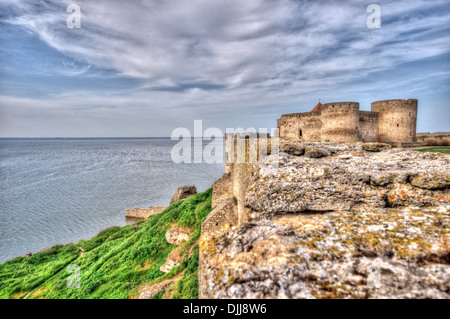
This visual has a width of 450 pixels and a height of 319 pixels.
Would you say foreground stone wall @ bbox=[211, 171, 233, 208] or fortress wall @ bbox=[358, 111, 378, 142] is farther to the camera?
fortress wall @ bbox=[358, 111, 378, 142]

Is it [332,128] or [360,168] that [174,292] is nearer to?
[360,168]

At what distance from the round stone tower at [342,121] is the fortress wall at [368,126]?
2.10 meters

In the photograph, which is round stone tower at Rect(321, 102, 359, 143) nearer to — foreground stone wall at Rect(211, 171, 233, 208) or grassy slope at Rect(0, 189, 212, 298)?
grassy slope at Rect(0, 189, 212, 298)

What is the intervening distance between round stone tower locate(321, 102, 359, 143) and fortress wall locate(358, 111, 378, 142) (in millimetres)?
2102

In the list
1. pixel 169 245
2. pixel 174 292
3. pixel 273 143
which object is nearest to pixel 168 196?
pixel 169 245

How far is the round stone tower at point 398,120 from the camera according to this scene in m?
28.8

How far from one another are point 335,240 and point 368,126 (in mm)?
30866

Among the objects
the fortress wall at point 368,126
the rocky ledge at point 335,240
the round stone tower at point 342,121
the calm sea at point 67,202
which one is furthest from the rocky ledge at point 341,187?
the calm sea at point 67,202

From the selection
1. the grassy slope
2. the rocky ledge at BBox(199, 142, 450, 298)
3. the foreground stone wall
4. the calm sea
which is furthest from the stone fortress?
the rocky ledge at BBox(199, 142, 450, 298)

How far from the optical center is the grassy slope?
10.5m

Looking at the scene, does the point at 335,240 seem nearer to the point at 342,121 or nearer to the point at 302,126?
the point at 342,121

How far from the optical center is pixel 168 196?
38.7m

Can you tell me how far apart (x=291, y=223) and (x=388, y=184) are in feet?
7.91
